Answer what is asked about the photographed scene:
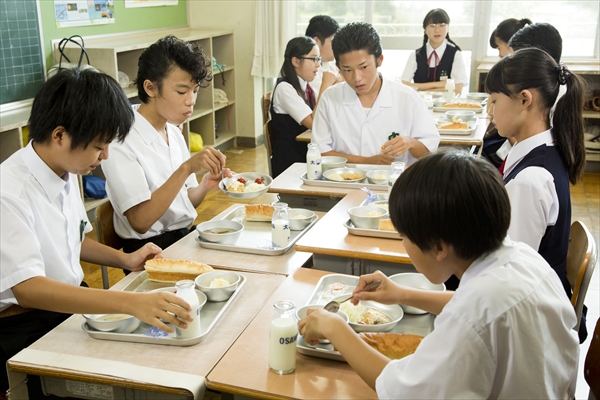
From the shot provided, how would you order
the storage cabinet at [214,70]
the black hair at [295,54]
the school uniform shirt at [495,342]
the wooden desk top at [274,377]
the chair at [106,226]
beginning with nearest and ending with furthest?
the school uniform shirt at [495,342] → the wooden desk top at [274,377] → the chair at [106,226] → the black hair at [295,54] → the storage cabinet at [214,70]

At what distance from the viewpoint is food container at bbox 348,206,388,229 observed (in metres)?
2.10

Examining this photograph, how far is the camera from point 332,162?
9.63 ft

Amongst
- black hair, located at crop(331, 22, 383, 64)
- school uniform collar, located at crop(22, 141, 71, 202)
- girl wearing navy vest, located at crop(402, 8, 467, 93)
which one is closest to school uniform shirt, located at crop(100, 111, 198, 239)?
school uniform collar, located at crop(22, 141, 71, 202)

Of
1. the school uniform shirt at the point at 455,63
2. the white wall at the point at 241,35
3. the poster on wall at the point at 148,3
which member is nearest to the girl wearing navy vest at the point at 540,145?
the school uniform shirt at the point at 455,63

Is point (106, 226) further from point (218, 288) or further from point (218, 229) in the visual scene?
point (218, 288)

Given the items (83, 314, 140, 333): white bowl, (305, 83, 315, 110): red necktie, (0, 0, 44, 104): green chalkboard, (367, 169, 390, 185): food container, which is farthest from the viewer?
Result: (305, 83, 315, 110): red necktie

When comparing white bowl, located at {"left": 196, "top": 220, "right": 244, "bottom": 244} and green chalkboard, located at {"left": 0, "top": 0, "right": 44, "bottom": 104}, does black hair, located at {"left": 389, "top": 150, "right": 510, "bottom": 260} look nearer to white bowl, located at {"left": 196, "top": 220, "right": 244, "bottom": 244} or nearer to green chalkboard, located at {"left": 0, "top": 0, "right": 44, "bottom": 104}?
white bowl, located at {"left": 196, "top": 220, "right": 244, "bottom": 244}

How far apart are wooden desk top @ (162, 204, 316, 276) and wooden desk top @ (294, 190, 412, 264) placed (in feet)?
0.16

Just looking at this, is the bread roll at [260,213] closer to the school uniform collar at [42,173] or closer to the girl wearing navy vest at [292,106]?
the school uniform collar at [42,173]

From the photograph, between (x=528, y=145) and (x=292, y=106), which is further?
(x=292, y=106)

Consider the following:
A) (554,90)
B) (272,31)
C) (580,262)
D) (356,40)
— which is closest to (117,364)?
(580,262)

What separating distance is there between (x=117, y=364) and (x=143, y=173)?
3.43 feet

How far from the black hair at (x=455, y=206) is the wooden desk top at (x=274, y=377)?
0.36 m

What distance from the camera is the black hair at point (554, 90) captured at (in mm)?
1848
